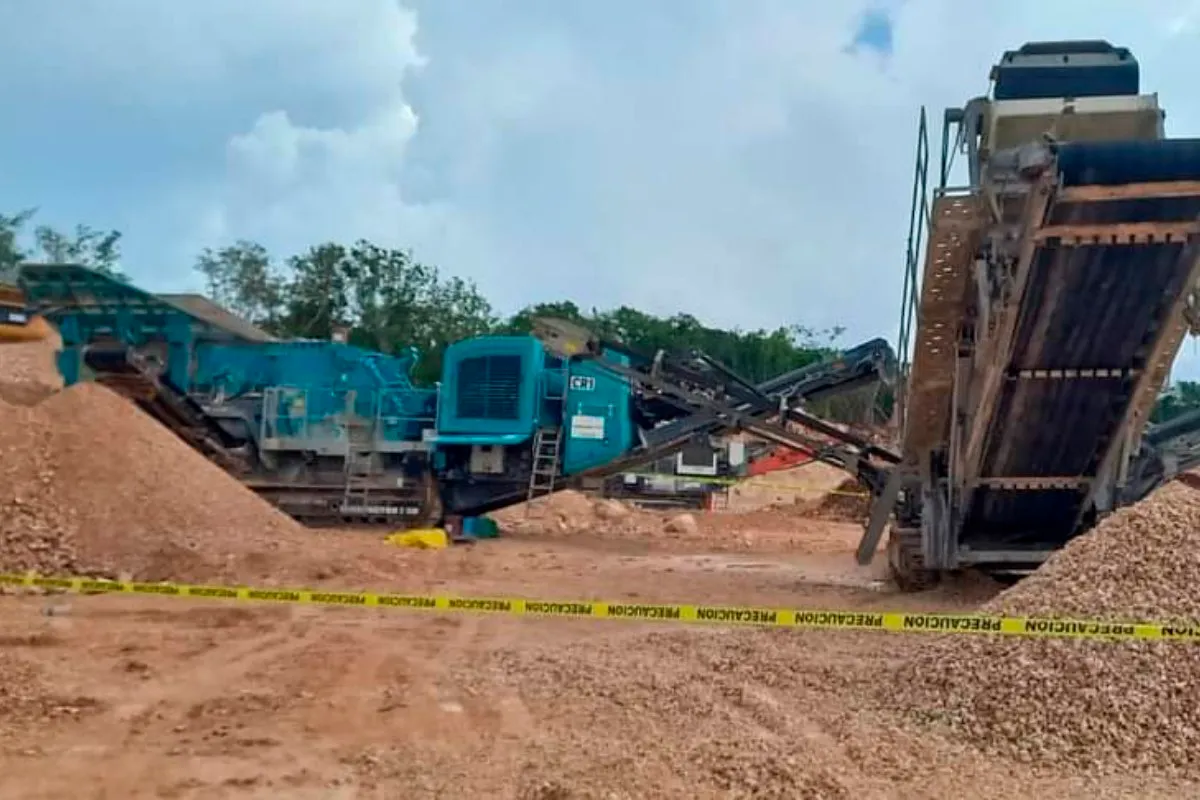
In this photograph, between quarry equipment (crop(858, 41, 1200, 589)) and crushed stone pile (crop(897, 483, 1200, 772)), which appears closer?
crushed stone pile (crop(897, 483, 1200, 772))

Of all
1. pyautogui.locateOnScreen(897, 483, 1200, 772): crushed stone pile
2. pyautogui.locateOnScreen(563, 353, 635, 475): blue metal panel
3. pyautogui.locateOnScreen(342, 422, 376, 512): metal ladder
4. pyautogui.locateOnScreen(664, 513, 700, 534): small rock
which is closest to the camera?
pyautogui.locateOnScreen(897, 483, 1200, 772): crushed stone pile

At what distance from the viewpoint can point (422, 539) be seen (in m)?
15.4

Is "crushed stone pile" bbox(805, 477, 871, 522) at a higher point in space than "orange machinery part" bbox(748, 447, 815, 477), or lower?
lower

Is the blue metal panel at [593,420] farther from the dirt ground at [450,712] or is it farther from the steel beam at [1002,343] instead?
the dirt ground at [450,712]

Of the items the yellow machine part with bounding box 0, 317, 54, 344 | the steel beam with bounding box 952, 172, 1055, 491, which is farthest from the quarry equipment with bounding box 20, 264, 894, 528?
the steel beam with bounding box 952, 172, 1055, 491

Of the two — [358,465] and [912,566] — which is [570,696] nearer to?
[912,566]

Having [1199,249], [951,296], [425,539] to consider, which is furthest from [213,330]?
[1199,249]

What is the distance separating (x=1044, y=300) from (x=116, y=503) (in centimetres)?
796

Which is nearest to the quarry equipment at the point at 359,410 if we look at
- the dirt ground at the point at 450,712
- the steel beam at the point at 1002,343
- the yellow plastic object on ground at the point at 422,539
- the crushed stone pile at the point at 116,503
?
the yellow plastic object on ground at the point at 422,539

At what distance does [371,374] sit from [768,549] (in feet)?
20.2

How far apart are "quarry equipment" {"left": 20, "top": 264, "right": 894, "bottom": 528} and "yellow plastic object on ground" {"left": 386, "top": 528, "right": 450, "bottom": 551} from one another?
1.49 m

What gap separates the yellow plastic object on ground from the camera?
1495 centimetres

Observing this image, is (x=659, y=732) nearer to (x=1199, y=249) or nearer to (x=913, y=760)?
(x=913, y=760)

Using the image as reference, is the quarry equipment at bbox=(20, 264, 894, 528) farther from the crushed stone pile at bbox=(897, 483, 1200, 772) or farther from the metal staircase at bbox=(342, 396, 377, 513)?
the crushed stone pile at bbox=(897, 483, 1200, 772)
